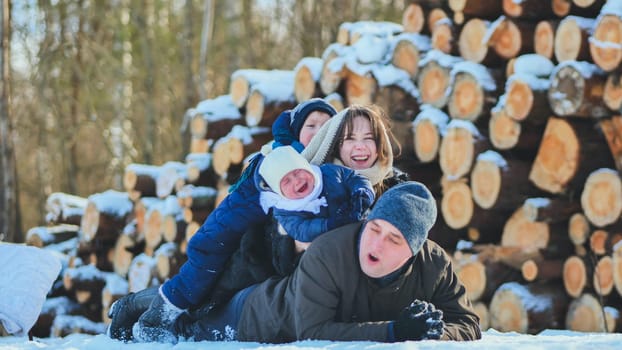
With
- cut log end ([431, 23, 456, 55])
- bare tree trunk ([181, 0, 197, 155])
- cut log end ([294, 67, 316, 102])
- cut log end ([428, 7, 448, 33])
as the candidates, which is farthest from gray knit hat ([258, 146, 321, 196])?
bare tree trunk ([181, 0, 197, 155])

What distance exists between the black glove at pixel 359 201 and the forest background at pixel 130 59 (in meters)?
9.02

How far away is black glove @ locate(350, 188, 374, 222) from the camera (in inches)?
132

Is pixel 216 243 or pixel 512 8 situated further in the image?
pixel 512 8

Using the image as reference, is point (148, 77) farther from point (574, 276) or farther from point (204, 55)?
point (574, 276)

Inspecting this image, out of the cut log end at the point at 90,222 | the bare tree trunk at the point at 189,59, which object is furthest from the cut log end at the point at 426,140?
the bare tree trunk at the point at 189,59

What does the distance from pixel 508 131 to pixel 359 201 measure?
97.0 inches

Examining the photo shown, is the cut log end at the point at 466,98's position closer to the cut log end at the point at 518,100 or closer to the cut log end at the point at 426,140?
the cut log end at the point at 426,140

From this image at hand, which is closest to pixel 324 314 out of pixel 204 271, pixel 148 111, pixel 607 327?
pixel 204 271

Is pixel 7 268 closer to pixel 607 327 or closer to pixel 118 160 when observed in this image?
pixel 607 327

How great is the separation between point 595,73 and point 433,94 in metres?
1.16

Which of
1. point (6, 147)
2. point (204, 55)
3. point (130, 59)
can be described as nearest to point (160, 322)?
point (6, 147)

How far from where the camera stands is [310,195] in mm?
3375

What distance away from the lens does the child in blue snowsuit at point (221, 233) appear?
12.5 ft

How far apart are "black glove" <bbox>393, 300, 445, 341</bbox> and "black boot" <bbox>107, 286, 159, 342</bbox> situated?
147cm
